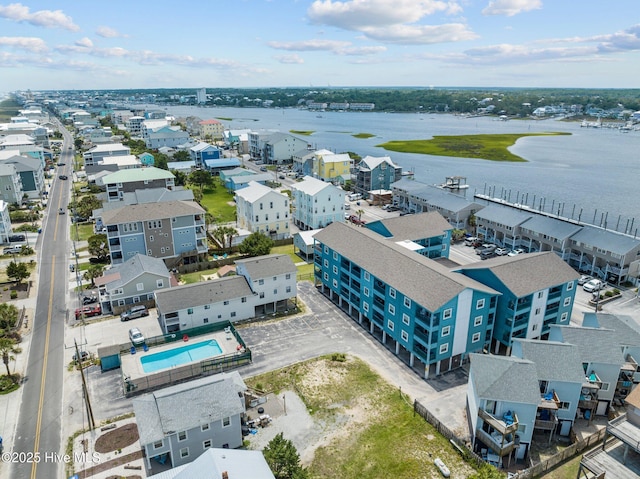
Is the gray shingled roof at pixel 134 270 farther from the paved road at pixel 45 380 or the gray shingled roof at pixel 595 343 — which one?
the gray shingled roof at pixel 595 343

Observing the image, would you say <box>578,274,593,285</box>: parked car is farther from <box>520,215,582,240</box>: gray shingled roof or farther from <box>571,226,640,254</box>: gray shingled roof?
<box>520,215,582,240</box>: gray shingled roof

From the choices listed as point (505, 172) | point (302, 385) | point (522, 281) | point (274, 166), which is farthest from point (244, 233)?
point (505, 172)

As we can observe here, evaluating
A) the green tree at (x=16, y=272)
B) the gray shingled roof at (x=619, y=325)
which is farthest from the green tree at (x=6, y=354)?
the gray shingled roof at (x=619, y=325)

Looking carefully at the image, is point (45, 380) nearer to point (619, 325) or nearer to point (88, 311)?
point (88, 311)

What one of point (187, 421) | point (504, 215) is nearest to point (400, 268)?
point (187, 421)

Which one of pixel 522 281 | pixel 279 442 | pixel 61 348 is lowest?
Result: pixel 61 348

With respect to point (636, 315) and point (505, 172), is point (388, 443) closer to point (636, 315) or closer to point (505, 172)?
point (636, 315)
